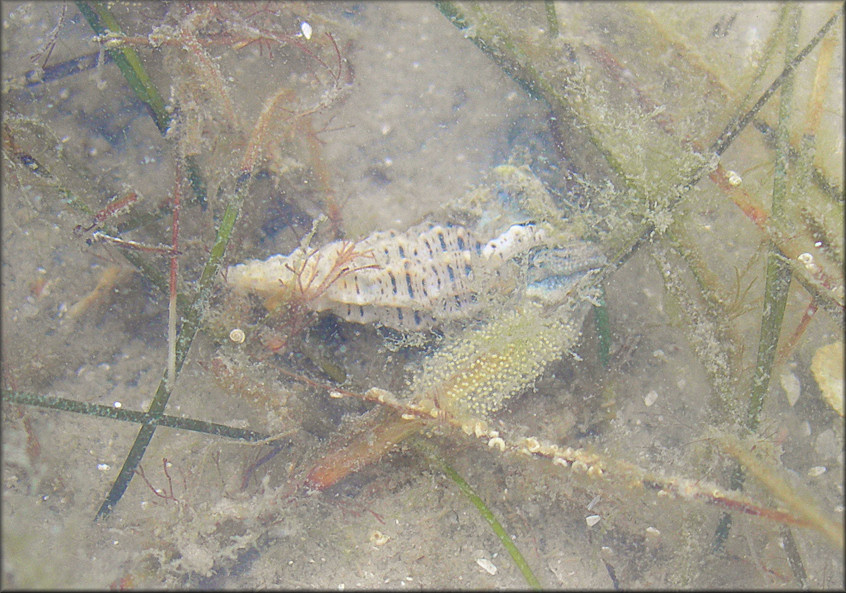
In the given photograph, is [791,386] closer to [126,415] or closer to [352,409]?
[352,409]

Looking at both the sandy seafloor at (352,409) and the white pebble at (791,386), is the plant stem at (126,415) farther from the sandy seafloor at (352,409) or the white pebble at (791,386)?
the white pebble at (791,386)

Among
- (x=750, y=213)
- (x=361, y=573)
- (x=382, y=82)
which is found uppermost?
(x=750, y=213)

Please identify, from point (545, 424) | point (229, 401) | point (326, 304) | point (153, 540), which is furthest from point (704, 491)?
point (153, 540)

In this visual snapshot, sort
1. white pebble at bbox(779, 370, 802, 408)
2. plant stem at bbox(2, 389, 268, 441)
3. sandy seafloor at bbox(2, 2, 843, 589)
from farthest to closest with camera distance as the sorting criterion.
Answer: white pebble at bbox(779, 370, 802, 408) → sandy seafloor at bbox(2, 2, 843, 589) → plant stem at bbox(2, 389, 268, 441)

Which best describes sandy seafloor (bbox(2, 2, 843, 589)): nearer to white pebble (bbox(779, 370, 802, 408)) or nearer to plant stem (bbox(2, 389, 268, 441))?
white pebble (bbox(779, 370, 802, 408))

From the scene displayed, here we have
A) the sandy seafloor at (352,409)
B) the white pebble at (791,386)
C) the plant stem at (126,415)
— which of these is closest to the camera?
the plant stem at (126,415)

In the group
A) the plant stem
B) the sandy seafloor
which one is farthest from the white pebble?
the plant stem

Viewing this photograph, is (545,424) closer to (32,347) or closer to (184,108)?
(184,108)

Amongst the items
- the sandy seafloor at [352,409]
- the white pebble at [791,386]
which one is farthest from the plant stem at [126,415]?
the white pebble at [791,386]
